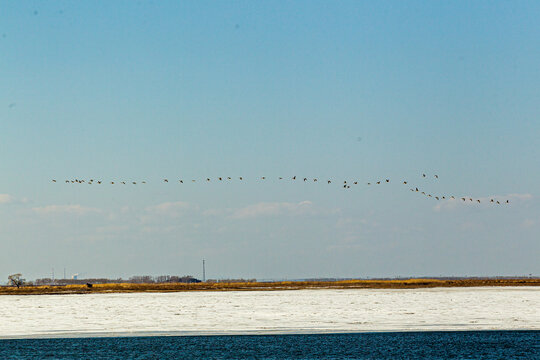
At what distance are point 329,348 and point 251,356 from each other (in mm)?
3599

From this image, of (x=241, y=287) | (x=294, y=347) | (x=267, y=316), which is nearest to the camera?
(x=294, y=347)

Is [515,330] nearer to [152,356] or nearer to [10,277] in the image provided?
[152,356]

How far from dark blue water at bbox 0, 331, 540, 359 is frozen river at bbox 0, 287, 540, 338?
461mm

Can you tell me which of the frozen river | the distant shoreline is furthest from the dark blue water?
the distant shoreline

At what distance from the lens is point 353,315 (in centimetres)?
3934

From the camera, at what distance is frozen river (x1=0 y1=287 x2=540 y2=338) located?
34.2 meters

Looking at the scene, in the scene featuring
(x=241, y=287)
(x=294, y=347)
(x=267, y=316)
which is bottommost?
(x=294, y=347)

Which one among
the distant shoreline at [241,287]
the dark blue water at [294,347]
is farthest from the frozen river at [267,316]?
the distant shoreline at [241,287]

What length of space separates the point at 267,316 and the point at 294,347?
8.70m

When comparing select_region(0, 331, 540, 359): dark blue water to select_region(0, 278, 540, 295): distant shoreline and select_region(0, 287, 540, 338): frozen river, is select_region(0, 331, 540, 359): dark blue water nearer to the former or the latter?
select_region(0, 287, 540, 338): frozen river

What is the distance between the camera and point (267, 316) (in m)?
39.2

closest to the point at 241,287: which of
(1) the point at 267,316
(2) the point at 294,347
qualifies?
(1) the point at 267,316

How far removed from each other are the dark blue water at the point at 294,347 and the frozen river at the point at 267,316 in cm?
46

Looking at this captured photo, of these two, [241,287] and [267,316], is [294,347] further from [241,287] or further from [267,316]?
[241,287]
